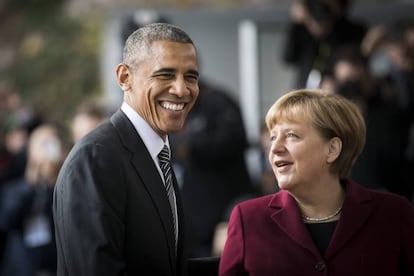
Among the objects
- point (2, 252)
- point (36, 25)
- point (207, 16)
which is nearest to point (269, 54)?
point (207, 16)

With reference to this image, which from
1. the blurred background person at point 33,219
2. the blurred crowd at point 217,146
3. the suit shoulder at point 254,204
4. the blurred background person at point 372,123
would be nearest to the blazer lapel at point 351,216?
the suit shoulder at point 254,204

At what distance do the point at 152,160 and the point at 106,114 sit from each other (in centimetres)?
425

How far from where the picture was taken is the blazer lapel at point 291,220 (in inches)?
152

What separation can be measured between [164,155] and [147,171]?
173 millimetres

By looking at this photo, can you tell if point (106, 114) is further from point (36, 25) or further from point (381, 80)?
point (36, 25)

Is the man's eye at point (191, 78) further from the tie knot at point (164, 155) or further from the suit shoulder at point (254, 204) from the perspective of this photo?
the suit shoulder at point (254, 204)

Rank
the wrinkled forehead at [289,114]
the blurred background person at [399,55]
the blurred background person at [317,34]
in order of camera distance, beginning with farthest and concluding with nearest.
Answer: the blurred background person at [399,55] < the blurred background person at [317,34] < the wrinkled forehead at [289,114]

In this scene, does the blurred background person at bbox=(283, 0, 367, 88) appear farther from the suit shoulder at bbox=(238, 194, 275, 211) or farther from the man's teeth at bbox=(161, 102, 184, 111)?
the man's teeth at bbox=(161, 102, 184, 111)

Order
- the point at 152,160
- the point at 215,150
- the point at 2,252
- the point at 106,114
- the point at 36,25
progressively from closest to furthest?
the point at 152,160 < the point at 2,252 < the point at 215,150 < the point at 106,114 < the point at 36,25

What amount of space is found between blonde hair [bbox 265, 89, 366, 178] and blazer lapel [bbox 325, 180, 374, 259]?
13cm

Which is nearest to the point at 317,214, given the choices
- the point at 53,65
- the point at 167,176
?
the point at 167,176

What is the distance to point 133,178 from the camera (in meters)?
3.66

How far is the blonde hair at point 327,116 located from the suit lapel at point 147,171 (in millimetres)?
532

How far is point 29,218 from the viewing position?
7160 millimetres
